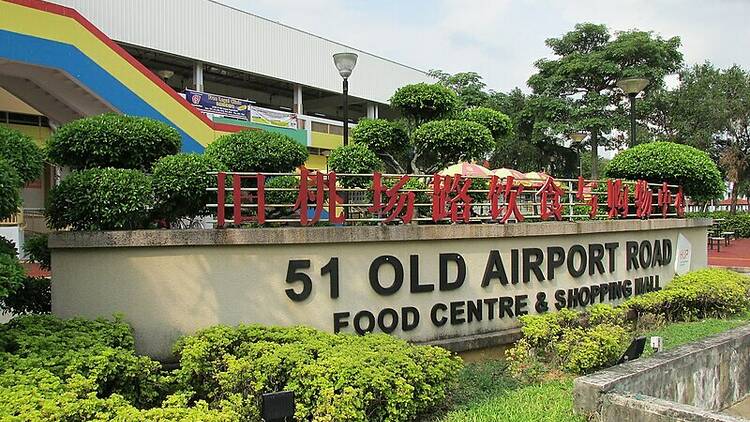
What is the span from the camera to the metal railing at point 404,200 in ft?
20.6

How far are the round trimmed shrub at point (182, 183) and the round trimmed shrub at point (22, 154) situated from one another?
3.63ft

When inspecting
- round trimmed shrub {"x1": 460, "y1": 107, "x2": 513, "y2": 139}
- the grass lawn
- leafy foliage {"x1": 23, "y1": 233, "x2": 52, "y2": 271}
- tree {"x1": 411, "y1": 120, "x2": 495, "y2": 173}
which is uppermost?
round trimmed shrub {"x1": 460, "y1": 107, "x2": 513, "y2": 139}

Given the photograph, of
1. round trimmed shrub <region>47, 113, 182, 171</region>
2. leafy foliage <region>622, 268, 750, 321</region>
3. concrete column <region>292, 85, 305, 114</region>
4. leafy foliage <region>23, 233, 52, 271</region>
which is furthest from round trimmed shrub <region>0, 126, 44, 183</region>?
concrete column <region>292, 85, 305, 114</region>

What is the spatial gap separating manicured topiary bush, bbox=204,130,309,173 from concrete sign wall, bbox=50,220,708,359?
1.48 meters

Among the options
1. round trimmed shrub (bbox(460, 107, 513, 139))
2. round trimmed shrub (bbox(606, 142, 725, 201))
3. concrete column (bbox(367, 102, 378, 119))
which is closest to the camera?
round trimmed shrub (bbox(606, 142, 725, 201))

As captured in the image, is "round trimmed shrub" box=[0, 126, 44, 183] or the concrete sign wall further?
the concrete sign wall

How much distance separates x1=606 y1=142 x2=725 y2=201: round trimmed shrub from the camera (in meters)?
10.6

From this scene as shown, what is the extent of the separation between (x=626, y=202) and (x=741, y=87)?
79.6 ft

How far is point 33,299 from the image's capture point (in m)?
6.41

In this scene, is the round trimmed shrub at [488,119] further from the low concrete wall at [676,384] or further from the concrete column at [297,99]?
the concrete column at [297,99]

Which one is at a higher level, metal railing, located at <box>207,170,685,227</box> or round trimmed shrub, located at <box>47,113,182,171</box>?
round trimmed shrub, located at <box>47,113,182,171</box>

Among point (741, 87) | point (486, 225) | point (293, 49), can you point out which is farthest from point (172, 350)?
point (741, 87)

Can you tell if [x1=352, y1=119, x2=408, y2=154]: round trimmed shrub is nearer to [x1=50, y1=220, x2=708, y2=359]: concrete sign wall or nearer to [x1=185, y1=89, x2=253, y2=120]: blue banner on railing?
[x1=50, y1=220, x2=708, y2=359]: concrete sign wall

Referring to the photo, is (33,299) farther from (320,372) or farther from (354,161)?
(354,161)
